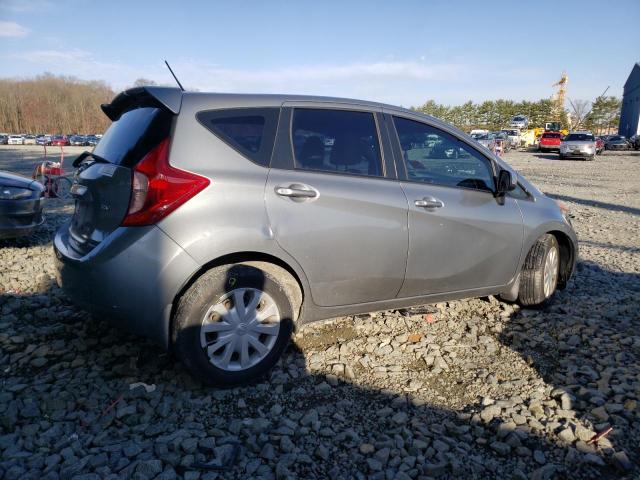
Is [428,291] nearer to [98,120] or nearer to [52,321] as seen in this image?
[52,321]

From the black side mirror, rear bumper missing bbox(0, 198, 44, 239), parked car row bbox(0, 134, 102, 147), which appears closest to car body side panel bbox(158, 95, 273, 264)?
the black side mirror

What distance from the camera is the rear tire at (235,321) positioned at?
8.64 feet

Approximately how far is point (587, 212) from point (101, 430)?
1058 centimetres

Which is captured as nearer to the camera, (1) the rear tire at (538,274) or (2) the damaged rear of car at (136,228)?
(2) the damaged rear of car at (136,228)

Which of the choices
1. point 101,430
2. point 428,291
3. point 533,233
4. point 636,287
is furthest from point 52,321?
point 636,287

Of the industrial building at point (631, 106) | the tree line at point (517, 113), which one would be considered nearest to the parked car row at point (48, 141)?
the tree line at point (517, 113)

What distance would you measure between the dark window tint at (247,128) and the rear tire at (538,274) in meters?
2.60

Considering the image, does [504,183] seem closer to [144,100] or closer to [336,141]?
[336,141]

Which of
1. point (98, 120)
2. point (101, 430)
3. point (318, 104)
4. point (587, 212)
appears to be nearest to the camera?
point (101, 430)

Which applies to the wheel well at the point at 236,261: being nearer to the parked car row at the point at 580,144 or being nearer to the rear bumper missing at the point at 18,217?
the rear bumper missing at the point at 18,217

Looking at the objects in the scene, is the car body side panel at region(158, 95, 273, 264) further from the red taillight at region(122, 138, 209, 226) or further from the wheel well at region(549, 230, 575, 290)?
the wheel well at region(549, 230, 575, 290)

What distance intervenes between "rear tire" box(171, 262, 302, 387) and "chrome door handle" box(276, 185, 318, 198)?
0.45 metres

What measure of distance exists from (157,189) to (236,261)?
2.02 ft

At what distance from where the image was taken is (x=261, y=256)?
9.23 ft
